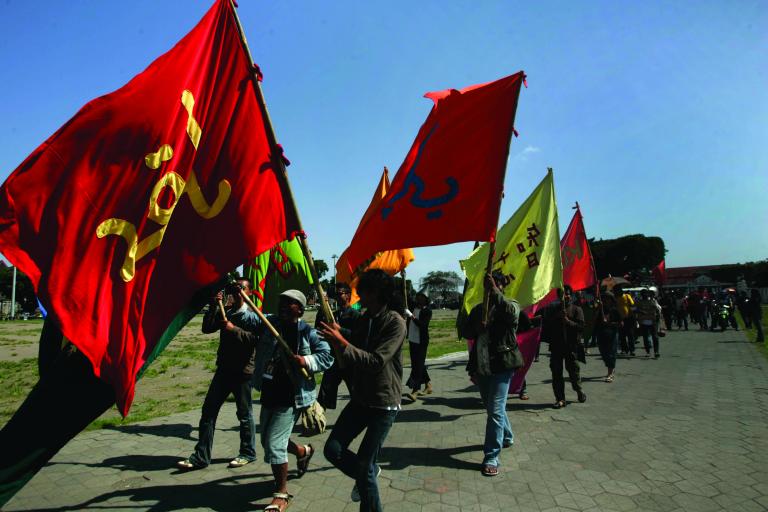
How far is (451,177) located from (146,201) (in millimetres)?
2891

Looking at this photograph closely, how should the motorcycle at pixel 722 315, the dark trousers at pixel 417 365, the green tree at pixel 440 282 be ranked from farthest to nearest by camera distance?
the green tree at pixel 440 282
the motorcycle at pixel 722 315
the dark trousers at pixel 417 365

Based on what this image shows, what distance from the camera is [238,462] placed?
199 inches

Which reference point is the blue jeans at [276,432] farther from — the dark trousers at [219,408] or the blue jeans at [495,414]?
the blue jeans at [495,414]

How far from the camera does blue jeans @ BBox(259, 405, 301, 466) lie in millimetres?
4008

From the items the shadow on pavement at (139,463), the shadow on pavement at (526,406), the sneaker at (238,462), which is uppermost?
the sneaker at (238,462)

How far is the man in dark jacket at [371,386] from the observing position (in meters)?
3.33

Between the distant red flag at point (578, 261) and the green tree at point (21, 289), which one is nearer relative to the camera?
the distant red flag at point (578, 261)

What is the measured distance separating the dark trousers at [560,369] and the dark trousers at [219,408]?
4712 millimetres

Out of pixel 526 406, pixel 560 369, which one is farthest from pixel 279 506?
pixel 560 369

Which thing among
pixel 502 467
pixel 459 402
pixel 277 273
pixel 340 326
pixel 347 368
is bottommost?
pixel 459 402

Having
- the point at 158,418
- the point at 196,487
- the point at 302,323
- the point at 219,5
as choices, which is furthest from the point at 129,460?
the point at 219,5

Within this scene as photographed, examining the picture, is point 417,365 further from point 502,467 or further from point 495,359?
point 502,467

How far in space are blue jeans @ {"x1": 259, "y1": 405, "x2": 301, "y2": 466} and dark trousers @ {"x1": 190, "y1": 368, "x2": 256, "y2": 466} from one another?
0.99 meters

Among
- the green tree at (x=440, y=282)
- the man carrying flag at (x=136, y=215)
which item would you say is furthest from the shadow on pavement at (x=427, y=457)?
the green tree at (x=440, y=282)
